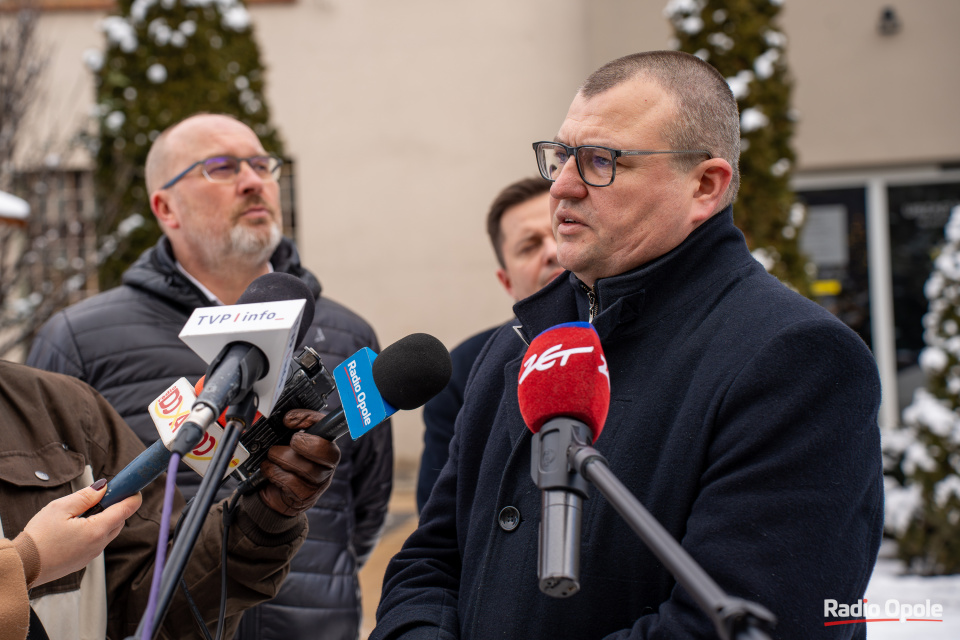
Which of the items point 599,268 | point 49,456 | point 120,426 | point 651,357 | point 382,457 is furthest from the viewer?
point 382,457

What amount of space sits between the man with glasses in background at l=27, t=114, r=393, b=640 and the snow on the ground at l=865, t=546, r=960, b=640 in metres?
2.80

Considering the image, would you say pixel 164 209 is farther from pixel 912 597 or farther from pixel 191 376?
pixel 912 597

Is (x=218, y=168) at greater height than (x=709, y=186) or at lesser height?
greater

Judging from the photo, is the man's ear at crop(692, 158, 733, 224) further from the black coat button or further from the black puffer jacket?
the black puffer jacket

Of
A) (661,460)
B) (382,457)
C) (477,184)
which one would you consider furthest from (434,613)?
(477,184)

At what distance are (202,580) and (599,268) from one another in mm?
1198

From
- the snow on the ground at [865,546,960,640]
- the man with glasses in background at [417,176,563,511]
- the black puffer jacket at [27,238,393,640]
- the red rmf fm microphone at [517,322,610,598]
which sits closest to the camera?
the red rmf fm microphone at [517,322,610,598]

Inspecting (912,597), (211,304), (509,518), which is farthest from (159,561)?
(912,597)

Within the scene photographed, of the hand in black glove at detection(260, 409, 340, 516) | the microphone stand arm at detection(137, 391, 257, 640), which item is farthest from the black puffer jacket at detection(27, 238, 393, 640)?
the microphone stand arm at detection(137, 391, 257, 640)

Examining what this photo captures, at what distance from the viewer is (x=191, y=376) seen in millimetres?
2816

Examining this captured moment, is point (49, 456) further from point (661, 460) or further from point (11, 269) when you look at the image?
point (11, 269)

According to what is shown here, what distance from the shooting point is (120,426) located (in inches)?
84.4

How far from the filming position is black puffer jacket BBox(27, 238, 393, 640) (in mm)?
2705

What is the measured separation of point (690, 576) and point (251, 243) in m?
2.37
